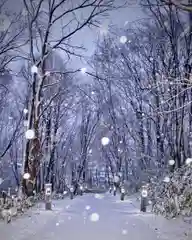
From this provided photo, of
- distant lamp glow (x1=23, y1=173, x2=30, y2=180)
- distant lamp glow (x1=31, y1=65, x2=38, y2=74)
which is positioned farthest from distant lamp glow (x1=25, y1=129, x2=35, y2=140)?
distant lamp glow (x1=31, y1=65, x2=38, y2=74)

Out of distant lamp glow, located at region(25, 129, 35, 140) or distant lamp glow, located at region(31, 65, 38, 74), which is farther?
distant lamp glow, located at region(31, 65, 38, 74)

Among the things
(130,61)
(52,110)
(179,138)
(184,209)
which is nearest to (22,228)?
(184,209)

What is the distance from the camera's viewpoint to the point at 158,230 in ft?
26.2

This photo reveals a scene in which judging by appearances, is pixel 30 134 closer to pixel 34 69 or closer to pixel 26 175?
pixel 26 175

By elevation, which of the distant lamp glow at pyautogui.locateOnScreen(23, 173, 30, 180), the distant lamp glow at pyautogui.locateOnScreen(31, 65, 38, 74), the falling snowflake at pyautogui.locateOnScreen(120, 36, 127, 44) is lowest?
the distant lamp glow at pyautogui.locateOnScreen(23, 173, 30, 180)

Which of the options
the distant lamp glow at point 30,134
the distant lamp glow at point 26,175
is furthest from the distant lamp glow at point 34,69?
the distant lamp glow at point 26,175

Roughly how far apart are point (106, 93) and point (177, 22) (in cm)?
956

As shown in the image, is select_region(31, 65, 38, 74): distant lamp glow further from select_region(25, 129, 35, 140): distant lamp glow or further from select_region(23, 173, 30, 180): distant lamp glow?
select_region(23, 173, 30, 180): distant lamp glow

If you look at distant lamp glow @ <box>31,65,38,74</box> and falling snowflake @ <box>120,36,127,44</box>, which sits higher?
falling snowflake @ <box>120,36,127,44</box>

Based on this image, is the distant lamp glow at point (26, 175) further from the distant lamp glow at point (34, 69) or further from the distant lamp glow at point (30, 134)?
the distant lamp glow at point (34, 69)

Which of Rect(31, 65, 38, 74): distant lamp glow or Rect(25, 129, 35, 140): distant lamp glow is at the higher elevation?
Rect(31, 65, 38, 74): distant lamp glow

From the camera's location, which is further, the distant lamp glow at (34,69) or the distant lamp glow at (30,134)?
the distant lamp glow at (34,69)

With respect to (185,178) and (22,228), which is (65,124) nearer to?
(185,178)

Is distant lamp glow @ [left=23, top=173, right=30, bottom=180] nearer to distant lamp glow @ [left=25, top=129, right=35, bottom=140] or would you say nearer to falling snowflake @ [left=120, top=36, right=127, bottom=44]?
distant lamp glow @ [left=25, top=129, right=35, bottom=140]
